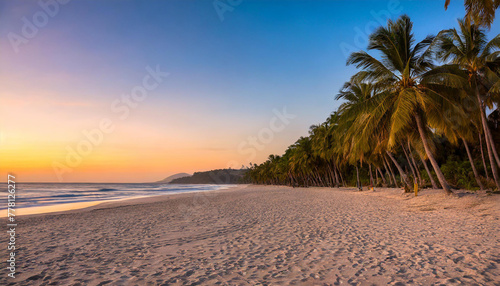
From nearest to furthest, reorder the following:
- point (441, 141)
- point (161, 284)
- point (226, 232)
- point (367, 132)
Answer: point (161, 284) < point (226, 232) < point (367, 132) < point (441, 141)

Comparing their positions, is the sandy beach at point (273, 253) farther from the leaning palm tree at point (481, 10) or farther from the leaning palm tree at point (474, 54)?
the leaning palm tree at point (474, 54)

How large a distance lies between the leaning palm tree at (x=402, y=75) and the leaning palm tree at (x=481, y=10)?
4275mm

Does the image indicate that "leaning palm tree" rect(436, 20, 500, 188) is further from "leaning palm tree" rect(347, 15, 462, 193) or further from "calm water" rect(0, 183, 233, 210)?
"calm water" rect(0, 183, 233, 210)

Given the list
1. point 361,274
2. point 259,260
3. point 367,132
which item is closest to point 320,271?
point 361,274

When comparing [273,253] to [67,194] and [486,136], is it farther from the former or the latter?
[67,194]

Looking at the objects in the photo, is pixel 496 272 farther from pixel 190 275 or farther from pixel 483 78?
pixel 483 78

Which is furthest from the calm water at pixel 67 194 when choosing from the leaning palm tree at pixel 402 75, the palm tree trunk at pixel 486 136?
the palm tree trunk at pixel 486 136

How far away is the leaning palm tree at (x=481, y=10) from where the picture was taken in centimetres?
770

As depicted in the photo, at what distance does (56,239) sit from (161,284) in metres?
5.18

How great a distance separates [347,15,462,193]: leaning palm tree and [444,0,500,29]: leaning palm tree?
14.0 ft

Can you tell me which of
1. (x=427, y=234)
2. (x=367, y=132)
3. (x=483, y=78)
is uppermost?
(x=483, y=78)

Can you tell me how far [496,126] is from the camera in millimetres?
21578

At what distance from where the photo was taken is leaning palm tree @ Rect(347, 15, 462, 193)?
12422mm

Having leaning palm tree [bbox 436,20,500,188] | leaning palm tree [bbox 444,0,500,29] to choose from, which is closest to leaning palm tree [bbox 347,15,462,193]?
leaning palm tree [bbox 436,20,500,188]
